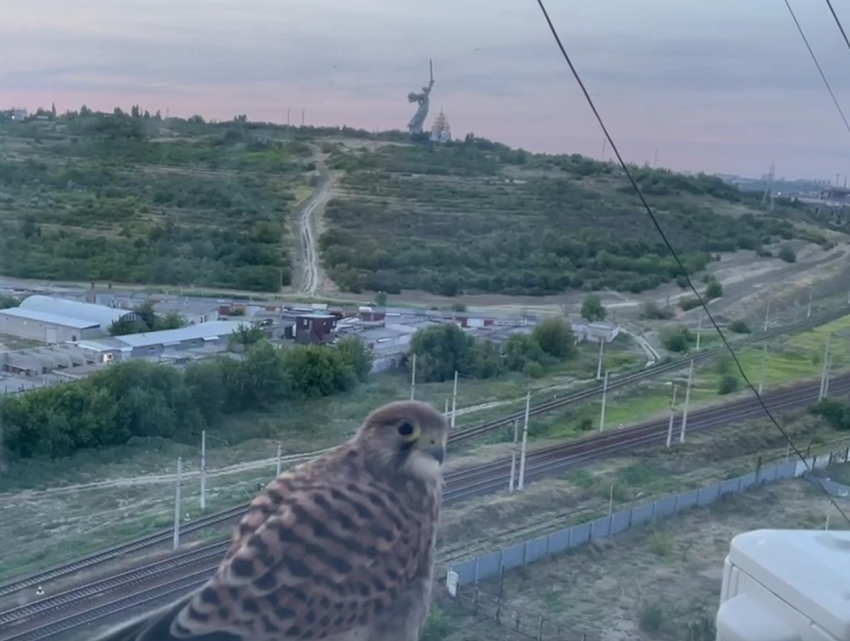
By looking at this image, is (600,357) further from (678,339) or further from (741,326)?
(741,326)

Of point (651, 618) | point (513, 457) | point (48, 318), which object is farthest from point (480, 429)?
point (48, 318)

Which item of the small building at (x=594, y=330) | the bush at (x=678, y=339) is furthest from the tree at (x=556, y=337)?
the bush at (x=678, y=339)

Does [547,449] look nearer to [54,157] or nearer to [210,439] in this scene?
A: [210,439]

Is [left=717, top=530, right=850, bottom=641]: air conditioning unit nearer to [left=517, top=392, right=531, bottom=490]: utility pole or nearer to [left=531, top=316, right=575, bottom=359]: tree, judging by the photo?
[left=517, top=392, right=531, bottom=490]: utility pole

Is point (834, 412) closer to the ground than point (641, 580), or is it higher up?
higher up

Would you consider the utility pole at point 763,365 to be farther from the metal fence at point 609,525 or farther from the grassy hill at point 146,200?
the grassy hill at point 146,200
